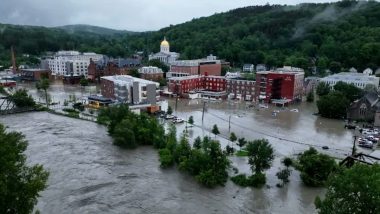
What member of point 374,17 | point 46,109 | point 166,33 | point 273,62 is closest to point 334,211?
point 46,109

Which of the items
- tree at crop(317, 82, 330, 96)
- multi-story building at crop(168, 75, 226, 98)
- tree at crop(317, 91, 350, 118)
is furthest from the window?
multi-story building at crop(168, 75, 226, 98)

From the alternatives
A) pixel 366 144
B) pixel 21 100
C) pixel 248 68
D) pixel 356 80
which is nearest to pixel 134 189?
pixel 366 144

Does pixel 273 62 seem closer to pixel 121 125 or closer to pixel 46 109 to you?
pixel 46 109

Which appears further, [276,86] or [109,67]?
[109,67]

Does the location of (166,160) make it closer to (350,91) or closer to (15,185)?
(15,185)

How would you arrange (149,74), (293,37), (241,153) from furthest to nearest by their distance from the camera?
1. (293,37)
2. (149,74)
3. (241,153)

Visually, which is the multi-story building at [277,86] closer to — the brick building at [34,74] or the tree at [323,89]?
the tree at [323,89]
